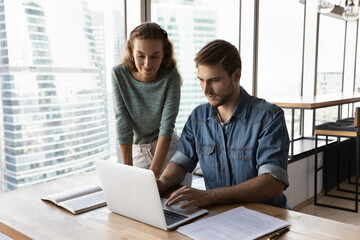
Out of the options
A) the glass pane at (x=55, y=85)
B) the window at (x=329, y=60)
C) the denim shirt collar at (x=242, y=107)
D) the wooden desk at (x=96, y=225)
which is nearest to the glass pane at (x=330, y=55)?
the window at (x=329, y=60)

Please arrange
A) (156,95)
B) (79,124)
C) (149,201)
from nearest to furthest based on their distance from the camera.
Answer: (149,201) < (156,95) < (79,124)

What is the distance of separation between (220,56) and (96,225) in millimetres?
800

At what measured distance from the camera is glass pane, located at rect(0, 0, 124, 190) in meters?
1.96

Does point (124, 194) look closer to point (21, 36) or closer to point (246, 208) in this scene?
point (246, 208)

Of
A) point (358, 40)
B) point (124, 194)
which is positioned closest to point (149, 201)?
point (124, 194)

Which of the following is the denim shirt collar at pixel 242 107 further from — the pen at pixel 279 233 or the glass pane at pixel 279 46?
the glass pane at pixel 279 46

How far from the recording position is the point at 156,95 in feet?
5.92

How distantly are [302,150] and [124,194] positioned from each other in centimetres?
288

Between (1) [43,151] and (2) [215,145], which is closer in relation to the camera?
(2) [215,145]

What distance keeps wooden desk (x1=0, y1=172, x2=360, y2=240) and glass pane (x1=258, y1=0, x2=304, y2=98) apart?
281 centimetres

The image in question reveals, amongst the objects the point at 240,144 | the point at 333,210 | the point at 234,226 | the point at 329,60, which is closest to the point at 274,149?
the point at 240,144

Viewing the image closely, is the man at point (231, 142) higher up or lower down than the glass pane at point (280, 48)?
lower down

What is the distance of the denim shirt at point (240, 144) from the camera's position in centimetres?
143

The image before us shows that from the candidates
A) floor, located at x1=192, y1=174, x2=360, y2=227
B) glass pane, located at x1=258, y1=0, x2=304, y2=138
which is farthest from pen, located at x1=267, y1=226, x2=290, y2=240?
glass pane, located at x1=258, y1=0, x2=304, y2=138
